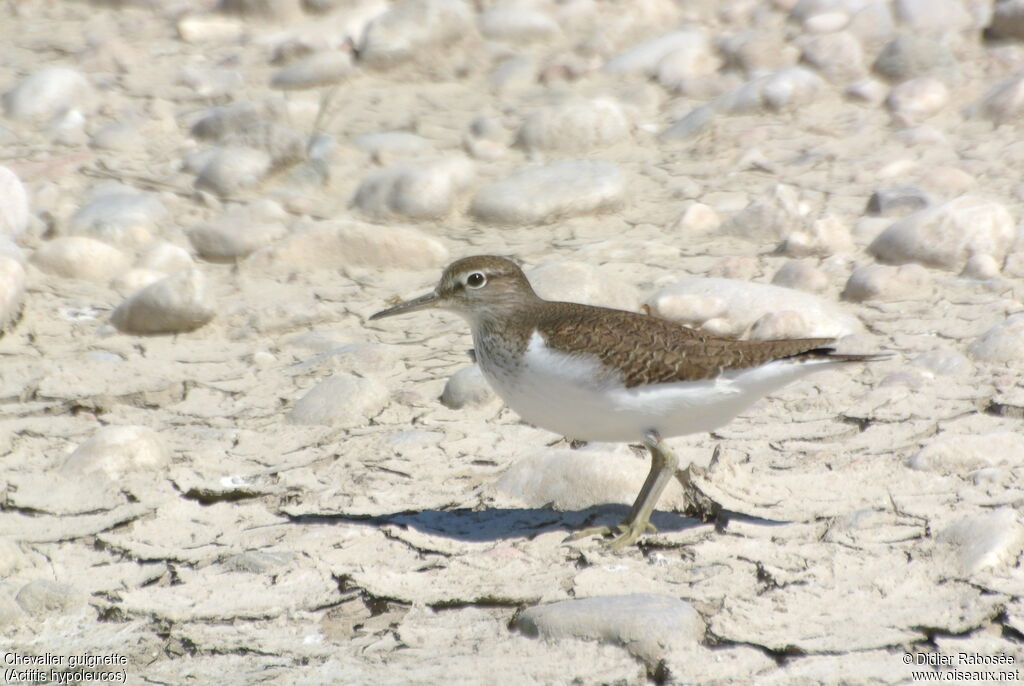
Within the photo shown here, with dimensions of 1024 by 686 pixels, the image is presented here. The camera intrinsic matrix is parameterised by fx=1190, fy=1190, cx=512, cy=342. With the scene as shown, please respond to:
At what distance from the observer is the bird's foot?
392 centimetres

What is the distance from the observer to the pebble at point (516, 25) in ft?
28.3

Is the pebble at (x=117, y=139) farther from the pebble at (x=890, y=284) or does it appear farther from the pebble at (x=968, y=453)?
the pebble at (x=968, y=453)

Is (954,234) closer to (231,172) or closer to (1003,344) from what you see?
(1003,344)

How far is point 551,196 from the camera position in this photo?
6711 mm

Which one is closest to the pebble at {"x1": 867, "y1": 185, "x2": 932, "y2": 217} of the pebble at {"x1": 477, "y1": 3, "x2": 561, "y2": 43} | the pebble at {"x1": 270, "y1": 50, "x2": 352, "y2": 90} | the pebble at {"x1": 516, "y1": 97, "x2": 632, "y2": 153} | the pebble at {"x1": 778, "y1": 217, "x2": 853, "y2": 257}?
the pebble at {"x1": 778, "y1": 217, "x2": 853, "y2": 257}

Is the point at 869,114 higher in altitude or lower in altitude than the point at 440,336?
higher

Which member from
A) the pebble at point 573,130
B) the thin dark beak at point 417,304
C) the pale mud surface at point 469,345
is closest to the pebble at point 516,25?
the pale mud surface at point 469,345

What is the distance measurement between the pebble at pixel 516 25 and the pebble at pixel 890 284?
12.3ft

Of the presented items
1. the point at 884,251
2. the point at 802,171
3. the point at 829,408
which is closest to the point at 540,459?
the point at 829,408

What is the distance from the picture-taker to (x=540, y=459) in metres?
4.41

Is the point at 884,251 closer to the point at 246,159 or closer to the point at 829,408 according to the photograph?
the point at 829,408

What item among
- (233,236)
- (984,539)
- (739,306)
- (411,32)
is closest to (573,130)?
(411,32)

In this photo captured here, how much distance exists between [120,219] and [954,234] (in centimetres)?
435

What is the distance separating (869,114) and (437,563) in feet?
15.8
